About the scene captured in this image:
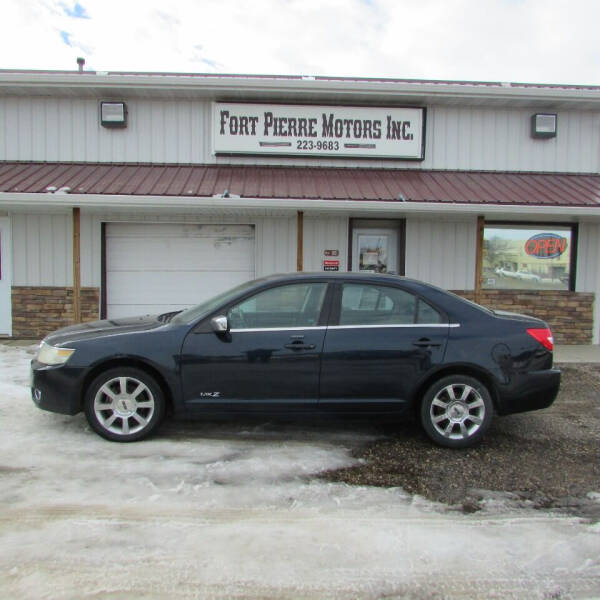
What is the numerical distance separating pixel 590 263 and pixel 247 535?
29.9ft

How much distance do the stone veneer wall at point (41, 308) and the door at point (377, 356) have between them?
6520 mm

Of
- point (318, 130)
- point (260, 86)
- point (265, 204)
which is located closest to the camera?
point (265, 204)

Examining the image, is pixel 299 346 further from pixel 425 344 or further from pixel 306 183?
pixel 306 183

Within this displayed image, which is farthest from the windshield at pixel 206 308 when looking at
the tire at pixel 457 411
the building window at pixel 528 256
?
the building window at pixel 528 256

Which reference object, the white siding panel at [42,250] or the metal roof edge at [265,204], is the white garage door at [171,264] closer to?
the white siding panel at [42,250]

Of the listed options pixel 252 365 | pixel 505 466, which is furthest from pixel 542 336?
pixel 252 365

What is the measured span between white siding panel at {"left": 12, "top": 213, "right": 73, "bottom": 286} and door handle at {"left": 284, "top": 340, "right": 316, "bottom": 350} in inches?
258

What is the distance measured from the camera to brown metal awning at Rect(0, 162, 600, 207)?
8094 mm

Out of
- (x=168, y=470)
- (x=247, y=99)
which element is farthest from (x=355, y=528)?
(x=247, y=99)

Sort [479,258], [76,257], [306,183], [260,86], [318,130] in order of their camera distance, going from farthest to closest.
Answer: [318,130]
[260,86]
[306,183]
[479,258]
[76,257]

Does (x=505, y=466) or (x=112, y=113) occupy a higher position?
(x=112, y=113)

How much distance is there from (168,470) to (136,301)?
6228mm

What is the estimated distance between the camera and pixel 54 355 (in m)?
4.29

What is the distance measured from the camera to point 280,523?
3.07 m
